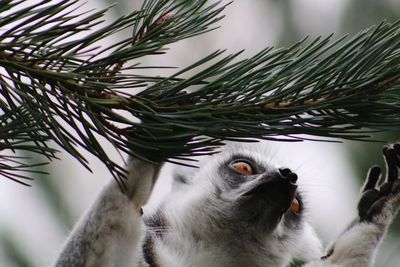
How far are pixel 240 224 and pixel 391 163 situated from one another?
3.71 ft

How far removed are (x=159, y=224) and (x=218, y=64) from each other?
204 cm

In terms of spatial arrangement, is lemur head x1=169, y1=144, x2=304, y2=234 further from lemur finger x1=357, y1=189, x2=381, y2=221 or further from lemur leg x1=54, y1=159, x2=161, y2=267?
lemur leg x1=54, y1=159, x2=161, y2=267

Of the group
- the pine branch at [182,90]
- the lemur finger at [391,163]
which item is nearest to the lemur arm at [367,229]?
the lemur finger at [391,163]

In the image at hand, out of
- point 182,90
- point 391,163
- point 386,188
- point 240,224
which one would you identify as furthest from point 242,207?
point 182,90

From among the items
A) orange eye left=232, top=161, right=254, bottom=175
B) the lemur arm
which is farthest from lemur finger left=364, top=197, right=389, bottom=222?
orange eye left=232, top=161, right=254, bottom=175

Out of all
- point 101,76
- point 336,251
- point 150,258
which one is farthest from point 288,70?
point 336,251

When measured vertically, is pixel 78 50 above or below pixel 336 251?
above

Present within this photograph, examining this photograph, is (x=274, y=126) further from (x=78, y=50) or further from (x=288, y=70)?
(x=78, y=50)

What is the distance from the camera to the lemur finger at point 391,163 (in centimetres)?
324

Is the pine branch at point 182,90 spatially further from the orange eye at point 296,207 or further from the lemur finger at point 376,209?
the orange eye at point 296,207

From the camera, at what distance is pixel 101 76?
221 centimetres

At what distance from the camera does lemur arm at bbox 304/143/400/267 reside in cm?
386

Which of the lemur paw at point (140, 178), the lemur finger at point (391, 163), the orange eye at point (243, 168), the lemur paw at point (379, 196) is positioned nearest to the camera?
the lemur paw at point (140, 178)

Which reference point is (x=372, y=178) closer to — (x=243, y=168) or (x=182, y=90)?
(x=243, y=168)
